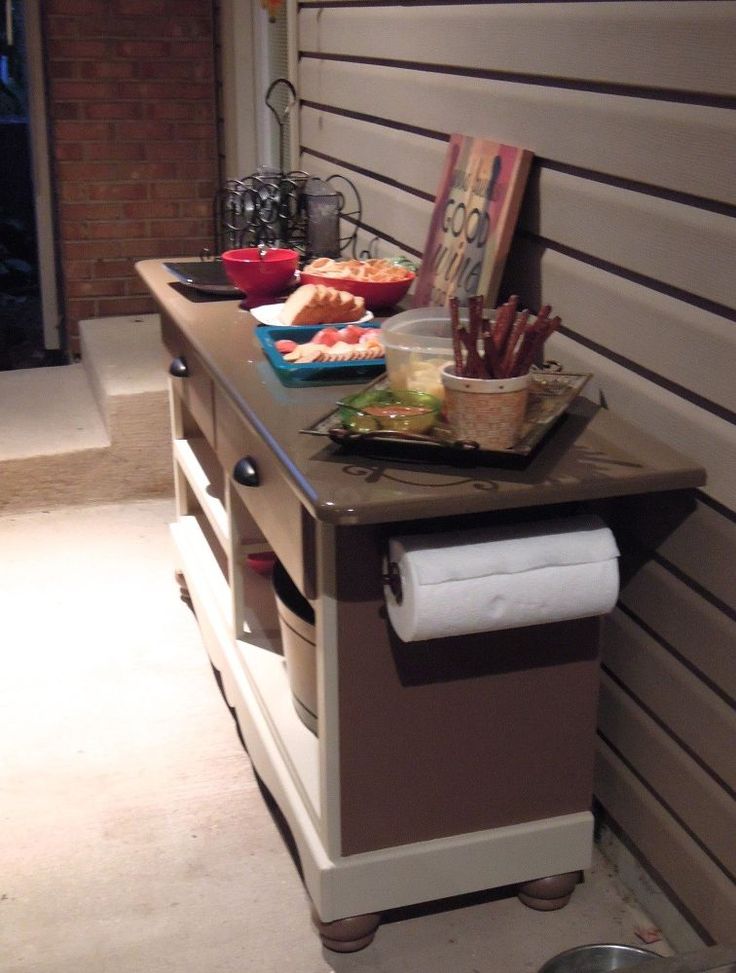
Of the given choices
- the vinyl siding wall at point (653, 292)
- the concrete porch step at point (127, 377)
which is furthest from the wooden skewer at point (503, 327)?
the concrete porch step at point (127, 377)

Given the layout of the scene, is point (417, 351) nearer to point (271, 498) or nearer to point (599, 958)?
point (271, 498)

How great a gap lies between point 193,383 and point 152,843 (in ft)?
3.08

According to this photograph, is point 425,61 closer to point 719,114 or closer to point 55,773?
point 719,114

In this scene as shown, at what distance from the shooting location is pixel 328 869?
1656mm

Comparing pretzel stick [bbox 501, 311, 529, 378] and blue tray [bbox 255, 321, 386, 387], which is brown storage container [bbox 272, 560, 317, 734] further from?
pretzel stick [bbox 501, 311, 529, 378]

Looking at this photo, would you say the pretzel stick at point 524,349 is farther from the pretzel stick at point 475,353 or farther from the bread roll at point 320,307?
the bread roll at point 320,307

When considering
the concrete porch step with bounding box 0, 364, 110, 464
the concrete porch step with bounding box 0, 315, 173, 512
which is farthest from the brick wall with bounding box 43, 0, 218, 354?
the concrete porch step with bounding box 0, 315, 173, 512

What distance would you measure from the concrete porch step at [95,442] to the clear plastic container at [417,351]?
1.90 meters

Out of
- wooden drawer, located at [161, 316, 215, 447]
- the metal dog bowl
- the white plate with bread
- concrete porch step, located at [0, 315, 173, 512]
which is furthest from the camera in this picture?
concrete porch step, located at [0, 315, 173, 512]

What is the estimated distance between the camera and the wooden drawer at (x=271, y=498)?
158 cm

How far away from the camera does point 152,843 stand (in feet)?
6.64

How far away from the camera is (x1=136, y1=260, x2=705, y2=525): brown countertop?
4.60ft

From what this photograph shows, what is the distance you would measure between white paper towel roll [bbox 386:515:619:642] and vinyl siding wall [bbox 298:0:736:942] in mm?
178

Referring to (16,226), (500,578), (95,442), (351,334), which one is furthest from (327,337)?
(16,226)
